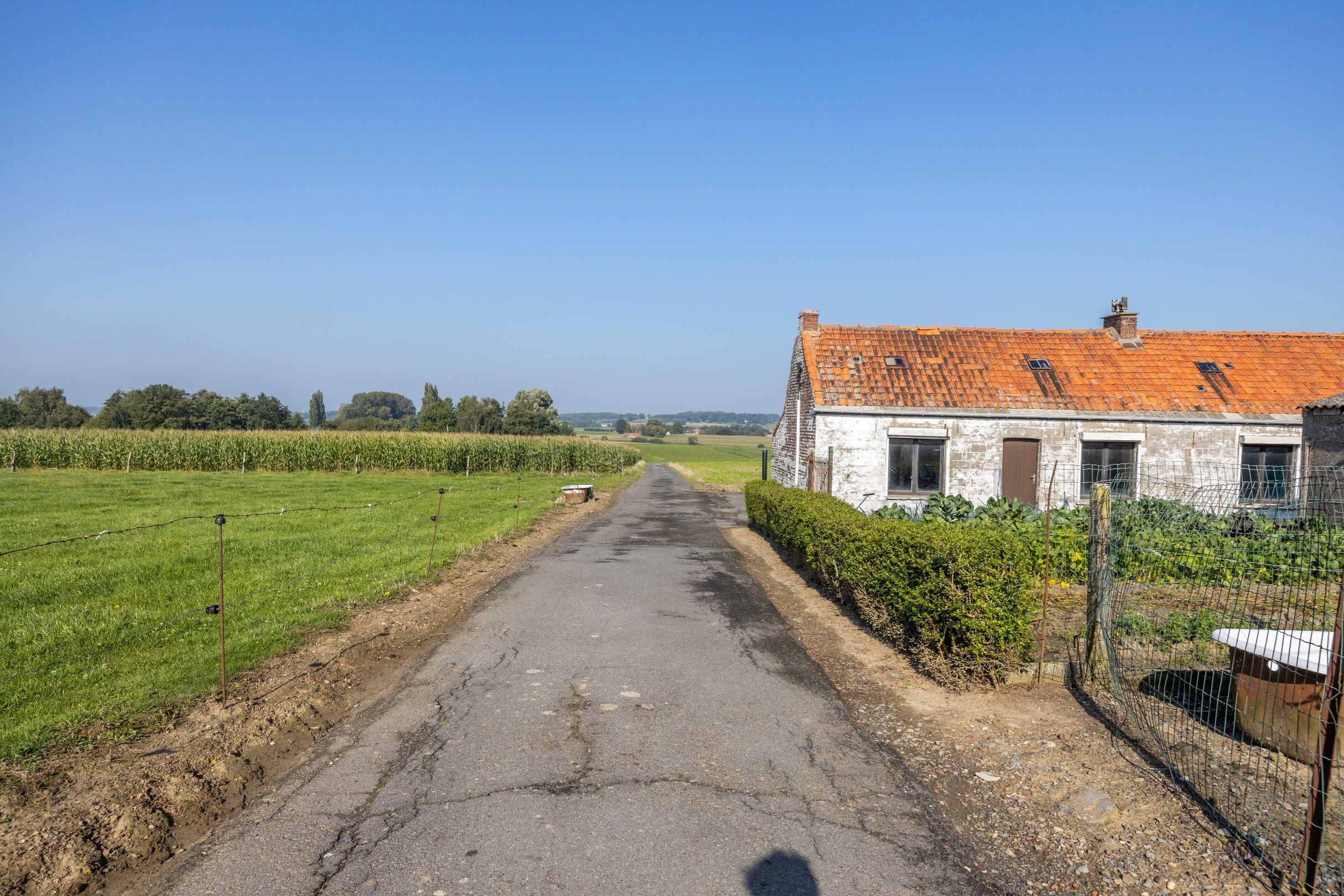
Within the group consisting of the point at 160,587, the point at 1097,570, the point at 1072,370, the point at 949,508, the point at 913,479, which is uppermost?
the point at 1072,370

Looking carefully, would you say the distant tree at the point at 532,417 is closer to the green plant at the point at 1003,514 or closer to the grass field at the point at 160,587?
the grass field at the point at 160,587

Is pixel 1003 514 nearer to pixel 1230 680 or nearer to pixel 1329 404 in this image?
pixel 1329 404

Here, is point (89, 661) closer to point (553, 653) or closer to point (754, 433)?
point (553, 653)

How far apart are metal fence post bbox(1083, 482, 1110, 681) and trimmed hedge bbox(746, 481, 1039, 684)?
0.51m

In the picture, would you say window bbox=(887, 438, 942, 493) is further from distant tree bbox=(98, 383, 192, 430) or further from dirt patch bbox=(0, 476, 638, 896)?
distant tree bbox=(98, 383, 192, 430)

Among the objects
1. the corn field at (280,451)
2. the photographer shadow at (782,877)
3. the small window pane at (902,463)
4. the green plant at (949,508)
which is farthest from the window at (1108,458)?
the corn field at (280,451)

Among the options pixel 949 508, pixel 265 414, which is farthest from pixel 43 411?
pixel 949 508

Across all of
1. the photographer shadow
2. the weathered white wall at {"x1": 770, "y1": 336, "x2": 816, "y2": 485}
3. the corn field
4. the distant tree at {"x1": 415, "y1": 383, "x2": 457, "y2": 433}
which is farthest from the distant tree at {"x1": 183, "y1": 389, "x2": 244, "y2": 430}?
the photographer shadow

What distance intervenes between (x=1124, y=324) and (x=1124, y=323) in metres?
0.04

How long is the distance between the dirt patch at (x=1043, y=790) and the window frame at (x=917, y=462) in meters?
10.8

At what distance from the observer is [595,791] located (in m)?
4.82

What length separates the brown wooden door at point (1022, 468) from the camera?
18328 mm

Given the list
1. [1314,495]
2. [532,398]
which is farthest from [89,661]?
[532,398]

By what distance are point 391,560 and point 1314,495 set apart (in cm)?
1885
